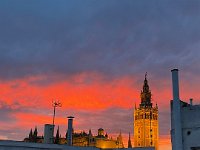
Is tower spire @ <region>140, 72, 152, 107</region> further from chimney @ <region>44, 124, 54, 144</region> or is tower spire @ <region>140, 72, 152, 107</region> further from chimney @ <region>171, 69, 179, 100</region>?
chimney @ <region>171, 69, 179, 100</region>

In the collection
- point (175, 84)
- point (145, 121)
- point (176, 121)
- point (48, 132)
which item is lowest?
point (48, 132)

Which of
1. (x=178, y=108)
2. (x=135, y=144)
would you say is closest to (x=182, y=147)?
(x=178, y=108)

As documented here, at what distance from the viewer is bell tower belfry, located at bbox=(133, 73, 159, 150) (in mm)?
180125

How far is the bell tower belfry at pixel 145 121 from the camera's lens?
7092 inches

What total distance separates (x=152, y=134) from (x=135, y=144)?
1009cm

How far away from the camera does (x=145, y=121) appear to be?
182 m

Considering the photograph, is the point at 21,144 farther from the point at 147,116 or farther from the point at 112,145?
the point at 147,116

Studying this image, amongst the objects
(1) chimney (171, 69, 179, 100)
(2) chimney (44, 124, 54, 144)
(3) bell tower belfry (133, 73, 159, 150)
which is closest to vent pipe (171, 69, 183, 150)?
(1) chimney (171, 69, 179, 100)

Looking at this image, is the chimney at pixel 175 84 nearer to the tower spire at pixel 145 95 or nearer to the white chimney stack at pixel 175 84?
the white chimney stack at pixel 175 84

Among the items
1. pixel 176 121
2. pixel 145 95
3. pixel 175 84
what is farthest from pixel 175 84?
pixel 145 95

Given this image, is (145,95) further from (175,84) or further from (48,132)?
(175,84)

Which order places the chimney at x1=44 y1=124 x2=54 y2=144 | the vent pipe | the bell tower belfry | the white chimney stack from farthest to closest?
the bell tower belfry < the chimney at x1=44 y1=124 x2=54 y2=144 < the white chimney stack < the vent pipe

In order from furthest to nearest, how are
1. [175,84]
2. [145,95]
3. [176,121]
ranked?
[145,95]
[175,84]
[176,121]

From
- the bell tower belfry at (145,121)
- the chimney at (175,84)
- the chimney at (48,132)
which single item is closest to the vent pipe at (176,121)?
the chimney at (175,84)
